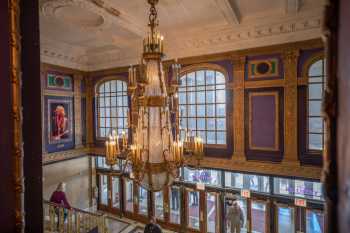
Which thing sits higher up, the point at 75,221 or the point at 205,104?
the point at 205,104

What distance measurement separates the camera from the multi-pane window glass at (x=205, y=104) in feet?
20.8

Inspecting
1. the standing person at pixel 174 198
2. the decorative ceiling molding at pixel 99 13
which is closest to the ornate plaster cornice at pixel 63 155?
the standing person at pixel 174 198

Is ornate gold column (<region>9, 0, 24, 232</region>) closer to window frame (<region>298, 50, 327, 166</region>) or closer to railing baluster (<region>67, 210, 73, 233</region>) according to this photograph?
railing baluster (<region>67, 210, 73, 233</region>)

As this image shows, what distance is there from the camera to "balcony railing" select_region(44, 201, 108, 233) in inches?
195

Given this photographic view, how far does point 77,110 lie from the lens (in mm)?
8227

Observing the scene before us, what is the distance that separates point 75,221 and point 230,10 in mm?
5533

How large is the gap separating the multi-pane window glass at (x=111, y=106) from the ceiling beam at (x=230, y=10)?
4.23 m

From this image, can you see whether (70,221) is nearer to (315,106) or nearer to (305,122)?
(305,122)

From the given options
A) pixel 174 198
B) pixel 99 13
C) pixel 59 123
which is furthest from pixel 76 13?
pixel 174 198

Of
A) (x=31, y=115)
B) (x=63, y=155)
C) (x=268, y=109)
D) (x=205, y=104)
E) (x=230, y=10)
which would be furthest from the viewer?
(x=63, y=155)

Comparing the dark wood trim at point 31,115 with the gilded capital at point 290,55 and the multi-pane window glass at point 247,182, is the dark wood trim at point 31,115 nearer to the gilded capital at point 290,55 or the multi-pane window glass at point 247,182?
the gilded capital at point 290,55

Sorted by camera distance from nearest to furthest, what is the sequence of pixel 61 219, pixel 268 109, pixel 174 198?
pixel 61 219, pixel 268 109, pixel 174 198

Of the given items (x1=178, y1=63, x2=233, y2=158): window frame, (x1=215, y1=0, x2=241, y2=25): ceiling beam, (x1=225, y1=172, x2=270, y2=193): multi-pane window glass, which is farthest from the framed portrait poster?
(x1=215, y1=0, x2=241, y2=25): ceiling beam

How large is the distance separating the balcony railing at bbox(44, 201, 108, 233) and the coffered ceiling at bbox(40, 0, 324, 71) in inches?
164
